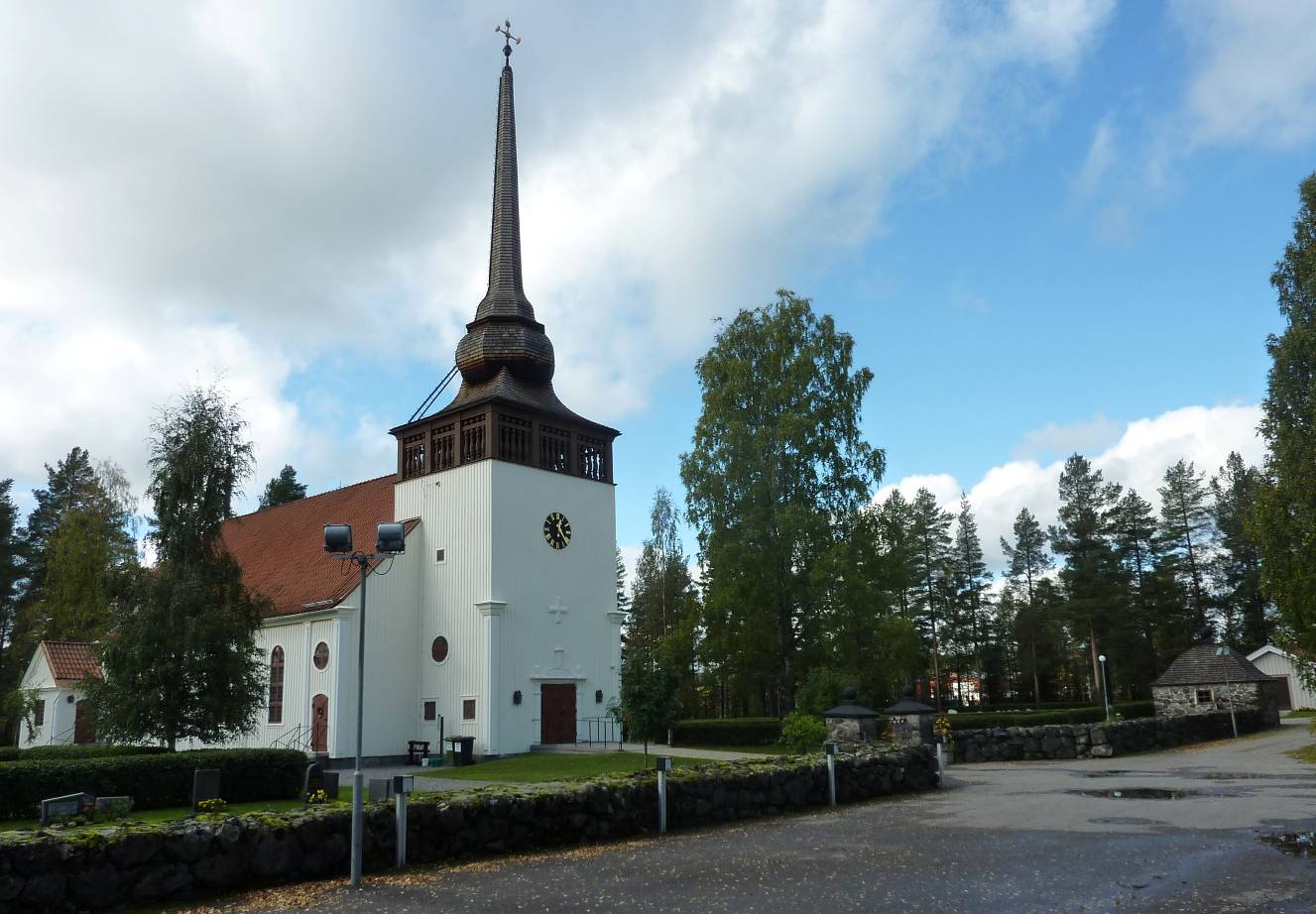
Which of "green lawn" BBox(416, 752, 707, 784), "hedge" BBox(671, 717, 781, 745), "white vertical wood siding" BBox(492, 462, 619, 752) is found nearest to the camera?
"green lawn" BBox(416, 752, 707, 784)

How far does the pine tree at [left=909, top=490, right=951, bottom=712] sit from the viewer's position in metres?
60.6

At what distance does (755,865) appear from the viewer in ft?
34.5

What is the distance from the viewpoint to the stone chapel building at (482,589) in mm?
29438

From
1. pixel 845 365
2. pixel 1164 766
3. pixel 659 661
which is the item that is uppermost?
pixel 845 365

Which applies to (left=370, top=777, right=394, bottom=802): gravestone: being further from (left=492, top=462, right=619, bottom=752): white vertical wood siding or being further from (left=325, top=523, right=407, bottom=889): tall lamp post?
(left=492, top=462, right=619, bottom=752): white vertical wood siding

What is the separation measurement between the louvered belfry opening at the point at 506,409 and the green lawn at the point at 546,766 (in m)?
9.25

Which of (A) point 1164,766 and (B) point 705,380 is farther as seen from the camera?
(B) point 705,380

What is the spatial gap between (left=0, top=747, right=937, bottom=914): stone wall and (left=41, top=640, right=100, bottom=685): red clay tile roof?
1273 inches

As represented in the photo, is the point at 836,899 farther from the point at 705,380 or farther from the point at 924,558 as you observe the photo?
the point at 924,558

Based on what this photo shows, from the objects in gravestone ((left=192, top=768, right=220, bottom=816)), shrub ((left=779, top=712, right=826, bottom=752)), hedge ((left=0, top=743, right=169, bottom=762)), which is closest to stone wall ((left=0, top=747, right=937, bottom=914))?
gravestone ((left=192, top=768, right=220, bottom=816))

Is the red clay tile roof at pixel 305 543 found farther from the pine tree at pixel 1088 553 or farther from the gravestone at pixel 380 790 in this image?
the pine tree at pixel 1088 553

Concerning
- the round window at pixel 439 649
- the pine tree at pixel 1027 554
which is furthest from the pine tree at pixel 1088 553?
the round window at pixel 439 649

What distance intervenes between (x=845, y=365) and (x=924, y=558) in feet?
98.0

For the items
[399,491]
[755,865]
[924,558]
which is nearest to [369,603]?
[399,491]
